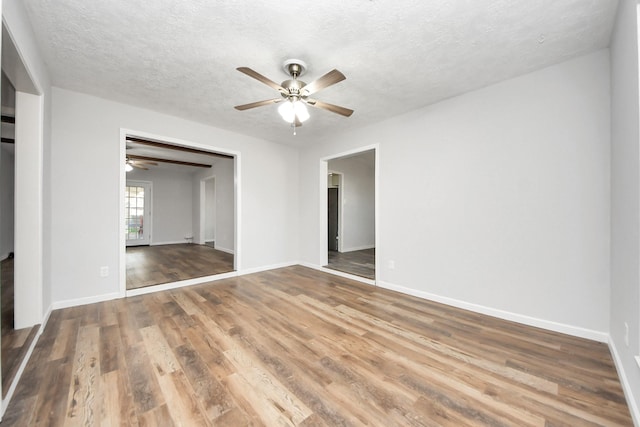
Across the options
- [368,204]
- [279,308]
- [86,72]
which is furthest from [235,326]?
[368,204]

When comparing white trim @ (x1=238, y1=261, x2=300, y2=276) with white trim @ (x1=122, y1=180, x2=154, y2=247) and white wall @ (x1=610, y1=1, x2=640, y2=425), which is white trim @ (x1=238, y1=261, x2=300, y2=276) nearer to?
white wall @ (x1=610, y1=1, x2=640, y2=425)

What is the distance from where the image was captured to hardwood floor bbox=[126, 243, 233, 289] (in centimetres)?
390

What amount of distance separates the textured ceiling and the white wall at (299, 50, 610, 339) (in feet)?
1.02

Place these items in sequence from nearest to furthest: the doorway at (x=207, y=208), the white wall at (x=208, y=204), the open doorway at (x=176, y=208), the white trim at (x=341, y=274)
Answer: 1. the white trim at (x=341, y=274)
2. the open doorway at (x=176, y=208)
3. the doorway at (x=207, y=208)
4. the white wall at (x=208, y=204)

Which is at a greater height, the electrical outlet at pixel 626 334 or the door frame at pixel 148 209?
the door frame at pixel 148 209

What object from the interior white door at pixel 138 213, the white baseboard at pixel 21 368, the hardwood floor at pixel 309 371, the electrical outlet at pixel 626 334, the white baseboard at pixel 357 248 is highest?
the interior white door at pixel 138 213

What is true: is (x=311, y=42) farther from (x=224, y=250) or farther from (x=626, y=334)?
(x=224, y=250)

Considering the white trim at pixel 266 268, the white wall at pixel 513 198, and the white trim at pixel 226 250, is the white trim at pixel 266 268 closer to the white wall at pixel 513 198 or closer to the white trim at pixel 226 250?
the white trim at pixel 226 250

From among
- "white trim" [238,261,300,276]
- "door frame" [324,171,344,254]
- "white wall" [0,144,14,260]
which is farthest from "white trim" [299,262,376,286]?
"white wall" [0,144,14,260]

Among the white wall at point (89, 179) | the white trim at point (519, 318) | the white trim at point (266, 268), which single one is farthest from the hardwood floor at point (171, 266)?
the white trim at point (519, 318)

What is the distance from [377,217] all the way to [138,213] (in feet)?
25.1

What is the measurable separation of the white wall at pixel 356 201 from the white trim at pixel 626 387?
4.80 metres

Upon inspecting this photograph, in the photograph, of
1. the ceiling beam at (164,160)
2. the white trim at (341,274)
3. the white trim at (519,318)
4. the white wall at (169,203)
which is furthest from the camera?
the white wall at (169,203)

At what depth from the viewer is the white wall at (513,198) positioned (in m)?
2.13
